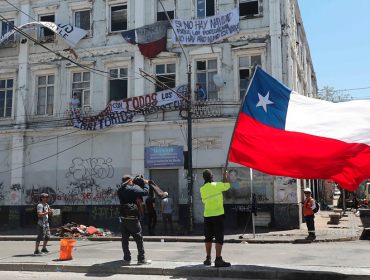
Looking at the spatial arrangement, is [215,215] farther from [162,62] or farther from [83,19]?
[83,19]

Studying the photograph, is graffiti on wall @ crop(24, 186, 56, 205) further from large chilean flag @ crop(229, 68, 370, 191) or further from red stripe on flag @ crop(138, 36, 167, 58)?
large chilean flag @ crop(229, 68, 370, 191)

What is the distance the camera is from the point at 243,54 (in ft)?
64.1

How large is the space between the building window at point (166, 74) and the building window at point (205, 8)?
9.34 ft

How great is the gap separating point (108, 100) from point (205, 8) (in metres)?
6.69

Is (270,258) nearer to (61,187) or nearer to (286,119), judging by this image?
(286,119)

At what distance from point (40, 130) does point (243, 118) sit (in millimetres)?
16222

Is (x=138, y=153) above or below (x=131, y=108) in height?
below

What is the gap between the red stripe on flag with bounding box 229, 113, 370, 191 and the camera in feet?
23.2

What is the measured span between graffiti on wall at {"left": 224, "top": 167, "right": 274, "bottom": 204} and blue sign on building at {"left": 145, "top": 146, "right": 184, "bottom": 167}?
2.57 m

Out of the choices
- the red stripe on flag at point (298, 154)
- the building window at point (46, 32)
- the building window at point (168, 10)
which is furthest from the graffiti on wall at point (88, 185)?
the red stripe on flag at point (298, 154)

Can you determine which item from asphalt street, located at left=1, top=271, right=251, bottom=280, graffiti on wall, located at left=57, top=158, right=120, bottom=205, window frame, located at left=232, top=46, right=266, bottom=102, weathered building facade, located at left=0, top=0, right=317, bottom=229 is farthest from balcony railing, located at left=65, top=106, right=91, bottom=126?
asphalt street, located at left=1, top=271, right=251, bottom=280

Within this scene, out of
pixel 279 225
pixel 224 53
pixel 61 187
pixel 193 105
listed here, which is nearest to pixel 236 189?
pixel 279 225

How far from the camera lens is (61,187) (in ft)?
70.3

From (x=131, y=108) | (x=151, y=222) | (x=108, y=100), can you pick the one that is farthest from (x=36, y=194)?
(x=151, y=222)
